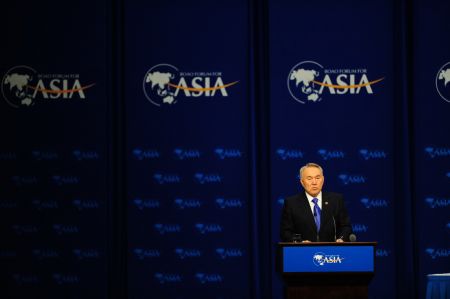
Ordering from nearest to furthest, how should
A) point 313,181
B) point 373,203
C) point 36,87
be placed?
point 313,181, point 373,203, point 36,87

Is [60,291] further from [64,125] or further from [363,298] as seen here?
[363,298]

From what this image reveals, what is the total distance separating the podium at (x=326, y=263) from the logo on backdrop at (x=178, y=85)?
12.0 ft

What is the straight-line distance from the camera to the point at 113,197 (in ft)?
27.9

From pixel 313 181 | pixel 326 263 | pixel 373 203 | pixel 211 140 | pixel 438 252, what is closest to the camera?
pixel 326 263

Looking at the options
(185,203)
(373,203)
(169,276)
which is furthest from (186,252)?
(373,203)

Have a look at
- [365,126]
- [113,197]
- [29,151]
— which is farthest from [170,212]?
[365,126]

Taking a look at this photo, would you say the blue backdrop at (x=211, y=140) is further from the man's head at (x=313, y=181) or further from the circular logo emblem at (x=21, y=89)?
the man's head at (x=313, y=181)

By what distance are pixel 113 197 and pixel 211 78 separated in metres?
1.95

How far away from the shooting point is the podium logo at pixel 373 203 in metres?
8.40

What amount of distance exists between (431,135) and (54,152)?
4.73 m

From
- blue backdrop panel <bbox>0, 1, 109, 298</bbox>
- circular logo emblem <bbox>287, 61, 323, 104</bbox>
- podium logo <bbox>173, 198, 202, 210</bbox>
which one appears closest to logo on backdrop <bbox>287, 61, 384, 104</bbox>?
circular logo emblem <bbox>287, 61, 323, 104</bbox>

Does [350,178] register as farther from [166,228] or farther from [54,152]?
[54,152]

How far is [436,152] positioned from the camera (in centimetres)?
838

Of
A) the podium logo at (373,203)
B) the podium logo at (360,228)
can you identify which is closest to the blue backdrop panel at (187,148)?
the podium logo at (360,228)
